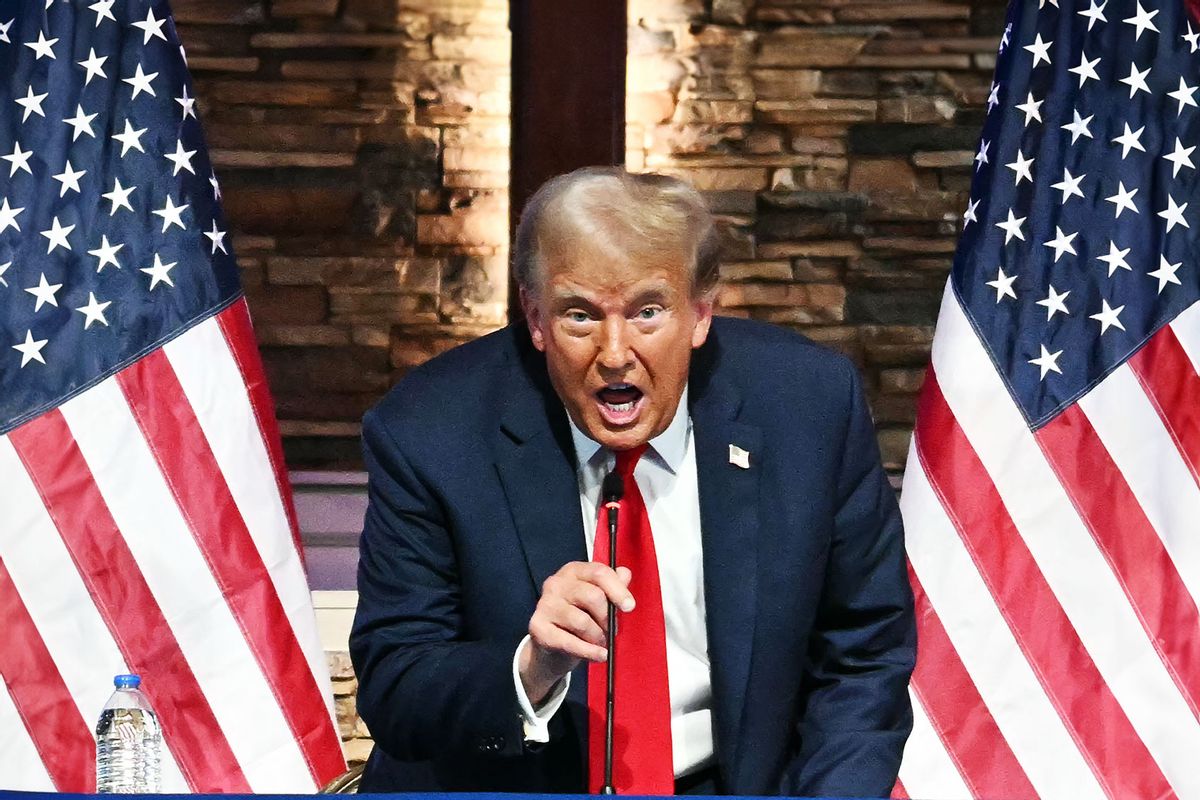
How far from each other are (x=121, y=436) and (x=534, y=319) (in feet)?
3.64

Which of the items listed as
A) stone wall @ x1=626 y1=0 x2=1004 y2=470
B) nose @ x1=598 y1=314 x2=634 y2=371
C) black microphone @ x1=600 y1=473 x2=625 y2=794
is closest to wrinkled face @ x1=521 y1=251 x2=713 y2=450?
nose @ x1=598 y1=314 x2=634 y2=371

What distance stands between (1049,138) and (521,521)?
143 centimetres

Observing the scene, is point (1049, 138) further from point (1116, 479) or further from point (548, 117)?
point (548, 117)

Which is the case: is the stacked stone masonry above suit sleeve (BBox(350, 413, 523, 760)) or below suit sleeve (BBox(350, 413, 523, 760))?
A: above

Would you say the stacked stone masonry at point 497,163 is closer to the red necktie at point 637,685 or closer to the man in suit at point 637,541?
the man in suit at point 637,541

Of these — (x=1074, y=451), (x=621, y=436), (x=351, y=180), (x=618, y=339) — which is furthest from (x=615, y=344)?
(x=351, y=180)

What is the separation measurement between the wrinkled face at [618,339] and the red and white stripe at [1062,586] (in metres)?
1.07

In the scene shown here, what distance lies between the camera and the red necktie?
237 cm

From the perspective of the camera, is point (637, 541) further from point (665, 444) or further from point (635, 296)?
point (635, 296)

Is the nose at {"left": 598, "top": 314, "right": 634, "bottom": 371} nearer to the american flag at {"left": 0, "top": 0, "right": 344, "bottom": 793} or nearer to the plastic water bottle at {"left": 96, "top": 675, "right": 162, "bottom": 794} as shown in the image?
the american flag at {"left": 0, "top": 0, "right": 344, "bottom": 793}

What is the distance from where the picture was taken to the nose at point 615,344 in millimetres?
2318

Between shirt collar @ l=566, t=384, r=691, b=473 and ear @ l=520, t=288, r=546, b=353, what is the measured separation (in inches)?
5.5

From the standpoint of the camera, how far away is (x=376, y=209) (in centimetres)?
407

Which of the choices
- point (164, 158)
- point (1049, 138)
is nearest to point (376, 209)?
point (164, 158)
